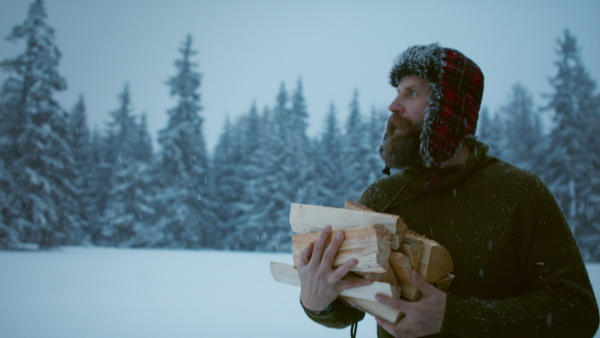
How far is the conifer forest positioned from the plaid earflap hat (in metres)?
22.8

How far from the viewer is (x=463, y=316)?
1.63 meters

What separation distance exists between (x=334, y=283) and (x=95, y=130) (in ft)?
133

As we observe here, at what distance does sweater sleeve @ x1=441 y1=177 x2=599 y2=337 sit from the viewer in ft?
5.35

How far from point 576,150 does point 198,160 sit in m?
25.0

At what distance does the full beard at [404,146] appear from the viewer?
2373 mm

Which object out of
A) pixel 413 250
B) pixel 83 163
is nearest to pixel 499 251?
pixel 413 250

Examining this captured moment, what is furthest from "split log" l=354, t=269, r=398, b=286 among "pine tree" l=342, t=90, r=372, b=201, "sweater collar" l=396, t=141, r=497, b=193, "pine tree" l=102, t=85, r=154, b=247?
"pine tree" l=342, t=90, r=372, b=201

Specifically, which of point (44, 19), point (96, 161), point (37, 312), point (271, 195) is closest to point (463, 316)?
point (37, 312)

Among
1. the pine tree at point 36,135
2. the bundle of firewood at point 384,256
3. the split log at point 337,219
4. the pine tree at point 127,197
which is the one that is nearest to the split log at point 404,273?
the bundle of firewood at point 384,256

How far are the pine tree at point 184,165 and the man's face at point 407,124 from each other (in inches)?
1032

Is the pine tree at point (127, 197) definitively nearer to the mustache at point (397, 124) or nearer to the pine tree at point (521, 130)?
the pine tree at point (521, 130)

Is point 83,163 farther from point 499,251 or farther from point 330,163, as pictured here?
point 499,251

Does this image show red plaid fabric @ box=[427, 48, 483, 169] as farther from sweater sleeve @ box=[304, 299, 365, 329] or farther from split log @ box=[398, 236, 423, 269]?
sweater sleeve @ box=[304, 299, 365, 329]

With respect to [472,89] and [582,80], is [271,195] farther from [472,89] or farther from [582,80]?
[472,89]
